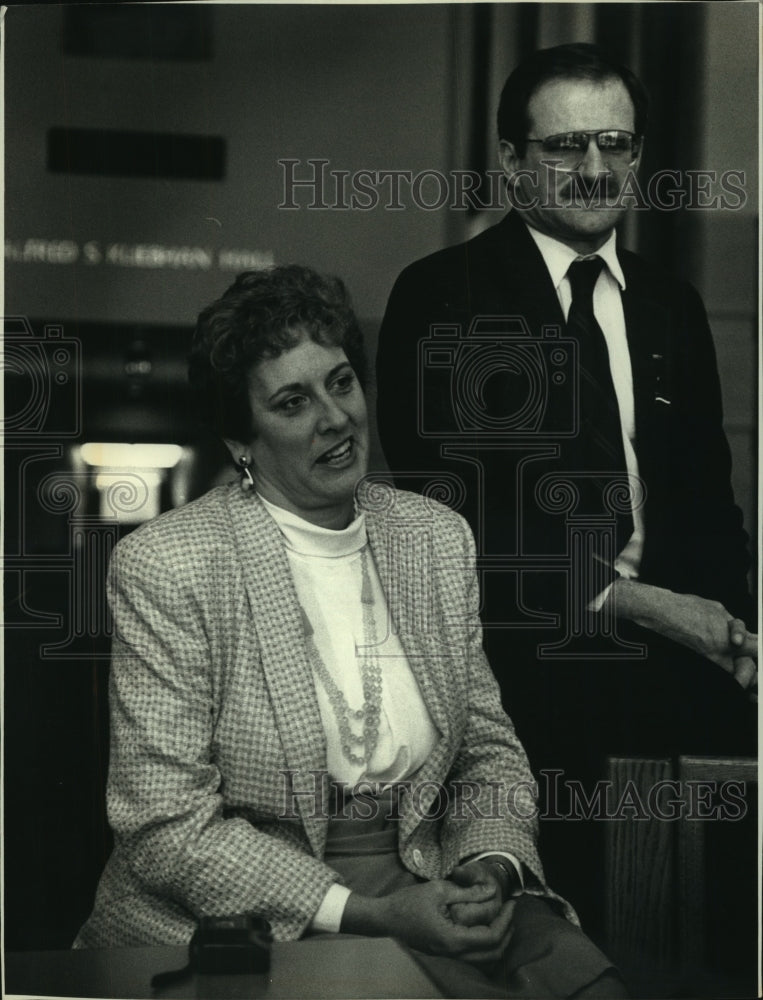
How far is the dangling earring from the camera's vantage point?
2635 millimetres

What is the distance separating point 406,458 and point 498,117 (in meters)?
0.84

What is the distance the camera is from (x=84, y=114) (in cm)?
277

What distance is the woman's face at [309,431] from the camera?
2.58 metres

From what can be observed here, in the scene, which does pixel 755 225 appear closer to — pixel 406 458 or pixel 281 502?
pixel 406 458

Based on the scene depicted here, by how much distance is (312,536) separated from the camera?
264 cm

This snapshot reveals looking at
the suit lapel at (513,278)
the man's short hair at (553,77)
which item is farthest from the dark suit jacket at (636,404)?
the man's short hair at (553,77)

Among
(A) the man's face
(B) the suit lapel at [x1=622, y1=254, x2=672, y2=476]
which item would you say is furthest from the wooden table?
(A) the man's face

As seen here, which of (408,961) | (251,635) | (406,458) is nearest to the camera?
(408,961)

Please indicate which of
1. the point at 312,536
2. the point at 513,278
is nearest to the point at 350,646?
the point at 312,536

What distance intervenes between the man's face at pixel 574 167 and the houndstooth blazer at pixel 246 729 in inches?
31.0

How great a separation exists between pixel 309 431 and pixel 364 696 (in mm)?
608

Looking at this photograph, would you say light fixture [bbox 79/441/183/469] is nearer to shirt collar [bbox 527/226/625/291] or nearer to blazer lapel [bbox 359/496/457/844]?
blazer lapel [bbox 359/496/457/844]

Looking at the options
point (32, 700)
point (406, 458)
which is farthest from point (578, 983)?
point (32, 700)

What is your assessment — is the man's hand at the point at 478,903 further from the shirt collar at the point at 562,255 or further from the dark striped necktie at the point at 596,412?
the shirt collar at the point at 562,255
